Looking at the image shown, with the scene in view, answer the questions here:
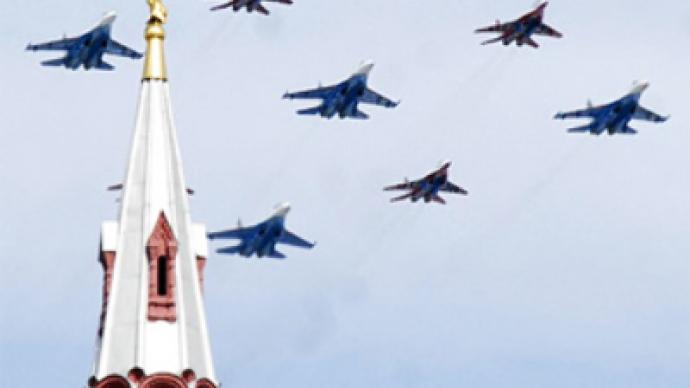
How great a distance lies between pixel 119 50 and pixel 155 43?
76.3ft

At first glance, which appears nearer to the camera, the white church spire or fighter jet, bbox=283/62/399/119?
the white church spire

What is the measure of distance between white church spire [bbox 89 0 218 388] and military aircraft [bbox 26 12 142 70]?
26.1 meters

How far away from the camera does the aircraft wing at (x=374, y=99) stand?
159m

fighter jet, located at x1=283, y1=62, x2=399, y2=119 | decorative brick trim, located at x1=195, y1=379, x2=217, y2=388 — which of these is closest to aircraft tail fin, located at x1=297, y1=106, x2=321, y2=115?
fighter jet, located at x1=283, y1=62, x2=399, y2=119

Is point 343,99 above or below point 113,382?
above

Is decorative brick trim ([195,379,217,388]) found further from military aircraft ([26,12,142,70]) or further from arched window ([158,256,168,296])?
military aircraft ([26,12,142,70])

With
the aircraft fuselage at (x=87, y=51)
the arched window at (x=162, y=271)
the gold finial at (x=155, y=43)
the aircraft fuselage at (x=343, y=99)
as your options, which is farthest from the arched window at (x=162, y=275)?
the aircraft fuselage at (x=87, y=51)

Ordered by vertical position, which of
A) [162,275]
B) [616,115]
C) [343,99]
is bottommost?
[162,275]

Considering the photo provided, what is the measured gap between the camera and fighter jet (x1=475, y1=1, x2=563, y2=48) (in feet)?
523

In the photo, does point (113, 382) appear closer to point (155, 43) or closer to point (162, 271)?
point (162, 271)

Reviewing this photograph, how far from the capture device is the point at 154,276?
12462cm

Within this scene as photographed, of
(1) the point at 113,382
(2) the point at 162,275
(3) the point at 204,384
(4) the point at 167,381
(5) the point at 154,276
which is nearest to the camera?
(1) the point at 113,382

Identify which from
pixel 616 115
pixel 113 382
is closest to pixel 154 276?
pixel 113 382

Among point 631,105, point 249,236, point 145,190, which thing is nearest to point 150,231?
point 145,190
